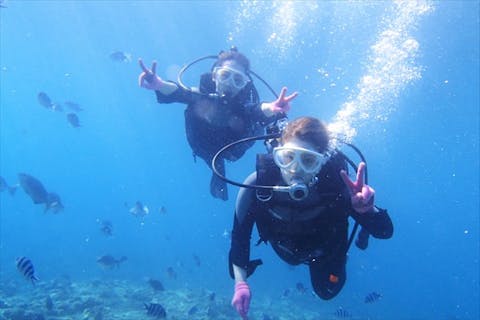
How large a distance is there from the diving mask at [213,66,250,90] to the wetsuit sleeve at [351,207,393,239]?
3.92 metres

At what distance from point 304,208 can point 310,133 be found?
1.04 metres

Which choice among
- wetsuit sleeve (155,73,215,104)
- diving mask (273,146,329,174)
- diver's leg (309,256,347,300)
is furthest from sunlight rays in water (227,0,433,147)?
diving mask (273,146,329,174)

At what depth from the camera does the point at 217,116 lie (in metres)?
7.62

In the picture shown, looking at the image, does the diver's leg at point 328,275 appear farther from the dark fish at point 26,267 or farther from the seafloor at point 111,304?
the seafloor at point 111,304

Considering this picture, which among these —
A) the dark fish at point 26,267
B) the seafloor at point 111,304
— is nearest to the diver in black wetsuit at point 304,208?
the dark fish at point 26,267

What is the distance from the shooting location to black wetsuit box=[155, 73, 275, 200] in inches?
297

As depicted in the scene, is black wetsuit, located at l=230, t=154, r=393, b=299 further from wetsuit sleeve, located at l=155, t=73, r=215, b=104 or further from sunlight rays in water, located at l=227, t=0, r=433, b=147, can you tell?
sunlight rays in water, located at l=227, t=0, r=433, b=147

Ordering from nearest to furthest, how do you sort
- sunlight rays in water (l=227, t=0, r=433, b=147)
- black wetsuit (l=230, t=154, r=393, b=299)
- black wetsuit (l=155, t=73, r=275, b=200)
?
1. black wetsuit (l=230, t=154, r=393, b=299)
2. black wetsuit (l=155, t=73, r=275, b=200)
3. sunlight rays in water (l=227, t=0, r=433, b=147)

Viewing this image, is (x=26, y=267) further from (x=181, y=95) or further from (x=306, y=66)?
(x=306, y=66)

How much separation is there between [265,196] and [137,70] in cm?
5473

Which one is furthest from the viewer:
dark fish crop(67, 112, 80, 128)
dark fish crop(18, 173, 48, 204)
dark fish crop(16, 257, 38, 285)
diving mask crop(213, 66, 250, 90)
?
dark fish crop(67, 112, 80, 128)

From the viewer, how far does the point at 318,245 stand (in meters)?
5.00

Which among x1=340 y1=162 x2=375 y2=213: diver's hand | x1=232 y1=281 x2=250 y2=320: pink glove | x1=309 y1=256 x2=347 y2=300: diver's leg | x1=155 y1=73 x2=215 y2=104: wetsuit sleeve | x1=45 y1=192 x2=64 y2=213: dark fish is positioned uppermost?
x1=155 y1=73 x2=215 y2=104: wetsuit sleeve

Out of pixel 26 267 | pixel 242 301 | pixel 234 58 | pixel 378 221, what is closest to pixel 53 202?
pixel 26 267
